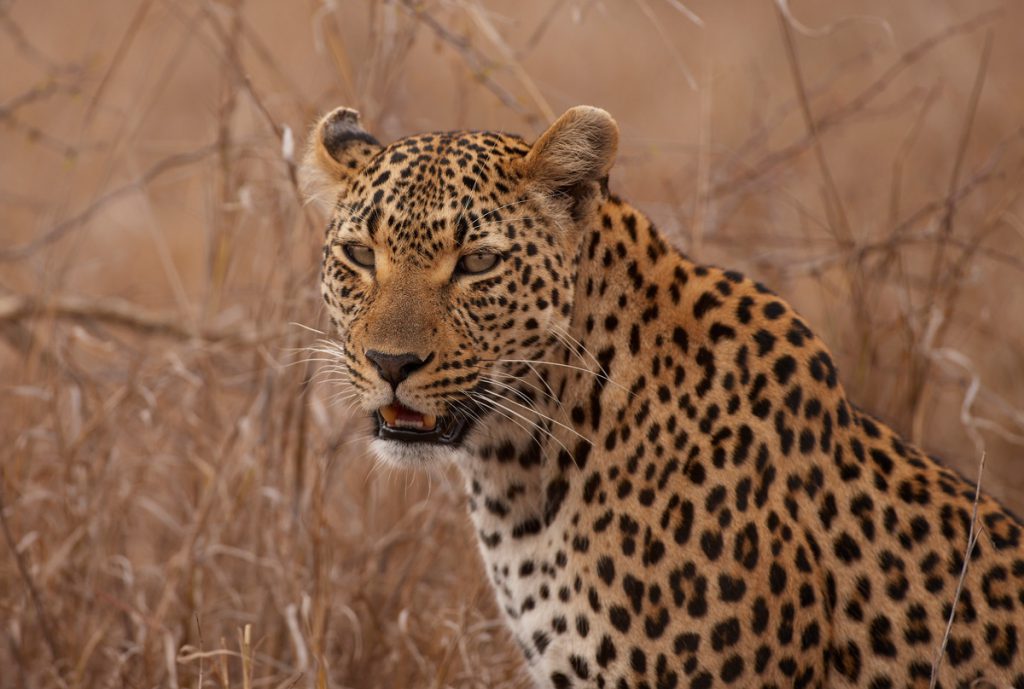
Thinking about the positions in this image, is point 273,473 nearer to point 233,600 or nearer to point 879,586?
point 233,600

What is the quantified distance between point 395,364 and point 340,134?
1125 millimetres

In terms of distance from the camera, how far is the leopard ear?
13.7 ft

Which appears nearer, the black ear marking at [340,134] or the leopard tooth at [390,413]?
the leopard tooth at [390,413]

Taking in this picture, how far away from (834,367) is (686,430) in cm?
55

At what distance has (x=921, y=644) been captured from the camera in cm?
412

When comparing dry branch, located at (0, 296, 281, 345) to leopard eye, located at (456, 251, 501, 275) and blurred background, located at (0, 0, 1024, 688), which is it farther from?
leopard eye, located at (456, 251, 501, 275)

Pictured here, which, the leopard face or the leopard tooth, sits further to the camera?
the leopard tooth

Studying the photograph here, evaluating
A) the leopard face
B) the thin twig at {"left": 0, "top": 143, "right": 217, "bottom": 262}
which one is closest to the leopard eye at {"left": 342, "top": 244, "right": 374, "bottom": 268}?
the leopard face

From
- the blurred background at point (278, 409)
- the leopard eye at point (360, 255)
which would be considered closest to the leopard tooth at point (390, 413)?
the blurred background at point (278, 409)

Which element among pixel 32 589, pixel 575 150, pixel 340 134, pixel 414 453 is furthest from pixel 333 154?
pixel 32 589

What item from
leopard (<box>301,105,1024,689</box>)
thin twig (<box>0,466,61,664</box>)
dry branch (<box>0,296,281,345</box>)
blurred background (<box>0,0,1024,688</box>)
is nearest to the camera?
leopard (<box>301,105,1024,689</box>)

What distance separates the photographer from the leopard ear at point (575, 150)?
4.17 metres

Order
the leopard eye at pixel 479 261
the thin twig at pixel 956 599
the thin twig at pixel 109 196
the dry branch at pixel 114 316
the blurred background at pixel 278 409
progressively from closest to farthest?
the thin twig at pixel 956 599 → the leopard eye at pixel 479 261 → the blurred background at pixel 278 409 → the thin twig at pixel 109 196 → the dry branch at pixel 114 316

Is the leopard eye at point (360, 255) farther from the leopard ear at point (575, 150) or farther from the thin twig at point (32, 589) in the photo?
Answer: the thin twig at point (32, 589)
